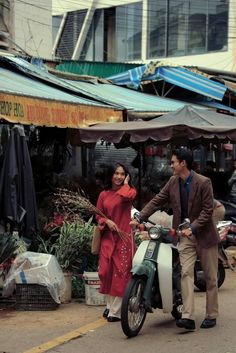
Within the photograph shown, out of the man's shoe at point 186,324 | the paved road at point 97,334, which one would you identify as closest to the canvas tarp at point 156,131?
the paved road at point 97,334

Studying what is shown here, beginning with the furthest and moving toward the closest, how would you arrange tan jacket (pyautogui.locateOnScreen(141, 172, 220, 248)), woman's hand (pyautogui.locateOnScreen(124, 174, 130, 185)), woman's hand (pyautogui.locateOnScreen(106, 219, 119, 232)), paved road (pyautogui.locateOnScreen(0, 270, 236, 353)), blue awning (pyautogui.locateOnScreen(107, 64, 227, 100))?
blue awning (pyautogui.locateOnScreen(107, 64, 227, 100)) < woman's hand (pyautogui.locateOnScreen(124, 174, 130, 185)) < woman's hand (pyautogui.locateOnScreen(106, 219, 119, 232)) < tan jacket (pyautogui.locateOnScreen(141, 172, 220, 248)) < paved road (pyautogui.locateOnScreen(0, 270, 236, 353))

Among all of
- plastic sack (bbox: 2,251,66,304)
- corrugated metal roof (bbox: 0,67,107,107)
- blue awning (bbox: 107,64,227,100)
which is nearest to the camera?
plastic sack (bbox: 2,251,66,304)

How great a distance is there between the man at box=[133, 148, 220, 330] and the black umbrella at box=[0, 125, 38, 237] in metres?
2.04

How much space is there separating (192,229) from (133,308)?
92cm

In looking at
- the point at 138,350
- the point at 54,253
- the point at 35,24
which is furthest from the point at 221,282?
Answer: the point at 35,24

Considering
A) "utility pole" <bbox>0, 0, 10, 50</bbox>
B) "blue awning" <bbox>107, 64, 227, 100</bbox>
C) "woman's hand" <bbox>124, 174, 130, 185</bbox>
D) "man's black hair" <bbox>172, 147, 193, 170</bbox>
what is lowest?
"woman's hand" <bbox>124, 174, 130, 185</bbox>

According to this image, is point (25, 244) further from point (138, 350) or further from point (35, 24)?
point (35, 24)

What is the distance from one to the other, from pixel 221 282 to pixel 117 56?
23379 millimetres

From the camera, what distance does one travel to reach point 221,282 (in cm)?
723

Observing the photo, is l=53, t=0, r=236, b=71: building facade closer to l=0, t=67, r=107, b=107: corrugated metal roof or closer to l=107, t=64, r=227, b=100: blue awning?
l=107, t=64, r=227, b=100: blue awning

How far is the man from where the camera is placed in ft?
17.2

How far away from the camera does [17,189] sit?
7012 millimetres

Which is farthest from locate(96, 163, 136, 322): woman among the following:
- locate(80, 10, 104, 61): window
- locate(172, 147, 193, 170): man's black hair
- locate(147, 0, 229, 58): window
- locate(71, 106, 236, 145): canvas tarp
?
locate(80, 10, 104, 61): window

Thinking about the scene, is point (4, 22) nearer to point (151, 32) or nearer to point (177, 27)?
point (177, 27)
